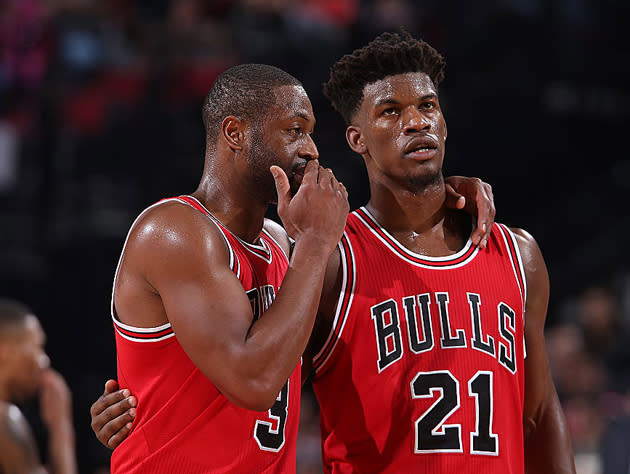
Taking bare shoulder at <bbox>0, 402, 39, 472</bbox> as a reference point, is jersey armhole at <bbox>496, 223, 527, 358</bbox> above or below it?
above

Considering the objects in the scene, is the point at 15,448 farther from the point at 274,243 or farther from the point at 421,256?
the point at 421,256

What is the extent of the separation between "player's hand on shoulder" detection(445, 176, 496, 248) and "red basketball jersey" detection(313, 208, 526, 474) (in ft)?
0.29

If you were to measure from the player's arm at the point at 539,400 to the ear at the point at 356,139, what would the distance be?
2.17 ft

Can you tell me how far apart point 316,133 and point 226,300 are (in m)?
5.00

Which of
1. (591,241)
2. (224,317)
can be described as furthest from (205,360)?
(591,241)

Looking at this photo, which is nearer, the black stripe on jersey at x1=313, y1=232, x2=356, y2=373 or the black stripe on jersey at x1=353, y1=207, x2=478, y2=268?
the black stripe on jersey at x1=313, y1=232, x2=356, y2=373

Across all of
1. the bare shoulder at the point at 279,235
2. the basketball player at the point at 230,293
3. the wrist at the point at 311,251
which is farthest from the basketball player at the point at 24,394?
the wrist at the point at 311,251

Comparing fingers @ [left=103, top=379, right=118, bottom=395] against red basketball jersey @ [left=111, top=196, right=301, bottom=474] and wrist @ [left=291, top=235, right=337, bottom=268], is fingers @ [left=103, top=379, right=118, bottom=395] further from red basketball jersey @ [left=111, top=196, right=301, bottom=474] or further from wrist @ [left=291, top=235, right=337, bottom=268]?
wrist @ [left=291, top=235, right=337, bottom=268]

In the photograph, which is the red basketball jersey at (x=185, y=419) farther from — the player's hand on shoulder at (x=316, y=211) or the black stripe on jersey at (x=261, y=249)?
the player's hand on shoulder at (x=316, y=211)

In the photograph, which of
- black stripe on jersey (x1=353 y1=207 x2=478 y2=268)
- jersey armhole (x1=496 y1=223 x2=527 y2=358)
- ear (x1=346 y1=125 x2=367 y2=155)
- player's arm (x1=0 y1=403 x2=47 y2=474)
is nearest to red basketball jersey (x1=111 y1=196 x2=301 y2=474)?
black stripe on jersey (x1=353 y1=207 x2=478 y2=268)

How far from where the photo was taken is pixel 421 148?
3129 mm

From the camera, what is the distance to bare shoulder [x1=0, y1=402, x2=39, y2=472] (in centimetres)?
442

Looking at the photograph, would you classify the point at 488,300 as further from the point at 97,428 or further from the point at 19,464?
the point at 19,464

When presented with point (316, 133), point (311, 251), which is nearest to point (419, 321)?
point (311, 251)
